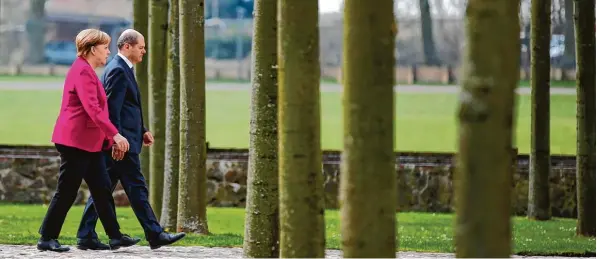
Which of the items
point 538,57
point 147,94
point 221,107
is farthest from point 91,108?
point 221,107

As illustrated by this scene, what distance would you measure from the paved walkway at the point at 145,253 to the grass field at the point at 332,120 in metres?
18.6

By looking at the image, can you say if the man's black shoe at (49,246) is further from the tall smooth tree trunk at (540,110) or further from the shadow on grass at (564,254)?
the tall smooth tree trunk at (540,110)

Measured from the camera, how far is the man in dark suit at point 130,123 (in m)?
10.9

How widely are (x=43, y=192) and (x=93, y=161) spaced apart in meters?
10.4

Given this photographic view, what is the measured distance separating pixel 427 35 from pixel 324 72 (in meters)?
3.56

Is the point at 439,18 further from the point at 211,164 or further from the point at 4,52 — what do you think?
the point at 211,164

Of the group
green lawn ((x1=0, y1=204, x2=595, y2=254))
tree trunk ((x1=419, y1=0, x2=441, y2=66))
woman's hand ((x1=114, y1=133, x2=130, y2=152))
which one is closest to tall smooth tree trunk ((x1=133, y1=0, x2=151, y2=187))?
green lawn ((x1=0, y1=204, x2=595, y2=254))

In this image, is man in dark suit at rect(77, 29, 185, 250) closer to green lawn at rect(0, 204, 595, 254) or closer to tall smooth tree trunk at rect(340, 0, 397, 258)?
green lawn at rect(0, 204, 595, 254)

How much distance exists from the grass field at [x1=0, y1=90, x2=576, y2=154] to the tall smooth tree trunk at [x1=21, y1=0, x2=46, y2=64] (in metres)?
4.30

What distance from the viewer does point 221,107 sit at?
35.3 metres

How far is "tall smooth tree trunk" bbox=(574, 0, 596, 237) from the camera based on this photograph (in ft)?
48.8

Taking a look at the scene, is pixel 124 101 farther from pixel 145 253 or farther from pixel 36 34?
pixel 36 34

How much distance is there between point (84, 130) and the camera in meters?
10.5

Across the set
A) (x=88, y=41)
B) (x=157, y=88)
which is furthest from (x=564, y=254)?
(x=88, y=41)
